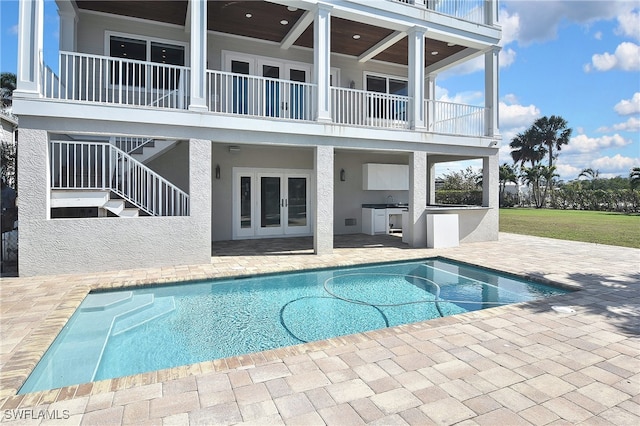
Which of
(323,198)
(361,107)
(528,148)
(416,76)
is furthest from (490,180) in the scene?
(528,148)

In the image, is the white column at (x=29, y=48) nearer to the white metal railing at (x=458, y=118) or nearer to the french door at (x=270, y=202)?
the french door at (x=270, y=202)

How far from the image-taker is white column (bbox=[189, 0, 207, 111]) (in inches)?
319

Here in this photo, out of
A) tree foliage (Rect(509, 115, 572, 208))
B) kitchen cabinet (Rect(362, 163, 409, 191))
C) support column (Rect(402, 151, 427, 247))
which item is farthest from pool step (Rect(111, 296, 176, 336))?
tree foliage (Rect(509, 115, 572, 208))

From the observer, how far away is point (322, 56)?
30.8 feet

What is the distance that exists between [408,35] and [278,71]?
14.7 feet

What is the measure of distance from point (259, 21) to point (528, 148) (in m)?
43.9

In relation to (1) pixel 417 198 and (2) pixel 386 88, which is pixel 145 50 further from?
(1) pixel 417 198

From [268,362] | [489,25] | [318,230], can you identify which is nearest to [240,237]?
[318,230]

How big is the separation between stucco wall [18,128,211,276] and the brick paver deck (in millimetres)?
1695

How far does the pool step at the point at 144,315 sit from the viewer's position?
16.5ft

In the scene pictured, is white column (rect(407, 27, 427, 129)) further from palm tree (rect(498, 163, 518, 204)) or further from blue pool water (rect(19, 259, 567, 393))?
palm tree (rect(498, 163, 518, 204))

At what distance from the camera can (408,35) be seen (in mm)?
10812

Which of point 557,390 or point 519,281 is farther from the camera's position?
point 519,281

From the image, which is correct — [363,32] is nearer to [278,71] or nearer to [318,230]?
[278,71]
